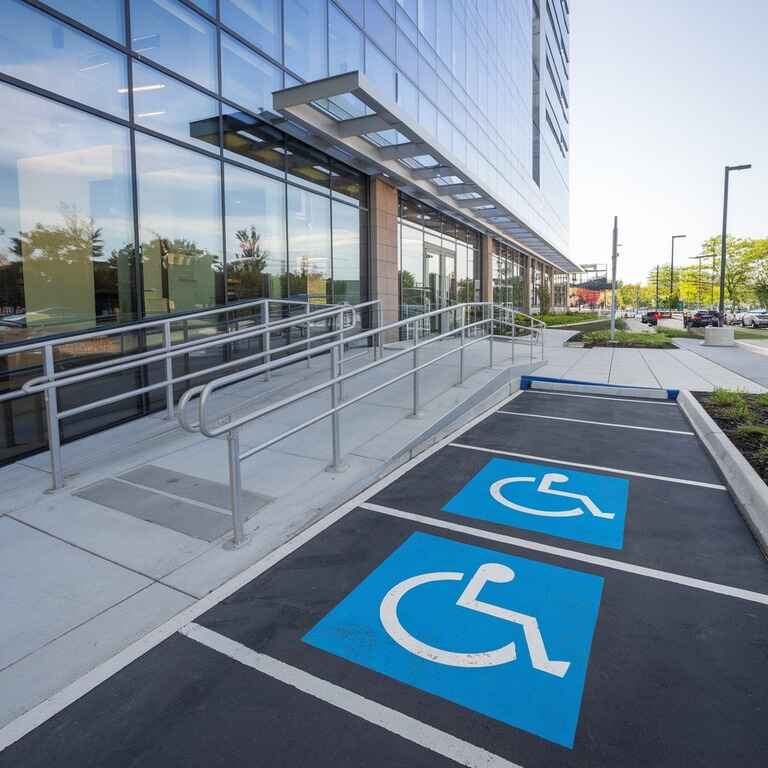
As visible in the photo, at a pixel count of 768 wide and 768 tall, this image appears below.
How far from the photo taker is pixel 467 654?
2926 millimetres

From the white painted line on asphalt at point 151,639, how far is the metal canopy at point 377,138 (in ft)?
21.5

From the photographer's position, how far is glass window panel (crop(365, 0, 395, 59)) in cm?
1297

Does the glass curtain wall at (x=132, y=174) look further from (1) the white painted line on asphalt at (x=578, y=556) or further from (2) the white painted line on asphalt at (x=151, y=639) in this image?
(1) the white painted line on asphalt at (x=578, y=556)

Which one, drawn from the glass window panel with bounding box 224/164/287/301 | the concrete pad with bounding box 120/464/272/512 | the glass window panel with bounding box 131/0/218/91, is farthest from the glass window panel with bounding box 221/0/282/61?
the concrete pad with bounding box 120/464/272/512

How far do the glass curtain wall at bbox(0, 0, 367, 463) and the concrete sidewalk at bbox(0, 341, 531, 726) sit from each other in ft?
4.36

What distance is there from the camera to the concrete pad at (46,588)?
2992 mm

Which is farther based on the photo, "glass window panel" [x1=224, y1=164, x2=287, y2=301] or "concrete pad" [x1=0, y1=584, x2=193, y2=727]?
"glass window panel" [x1=224, y1=164, x2=287, y2=301]

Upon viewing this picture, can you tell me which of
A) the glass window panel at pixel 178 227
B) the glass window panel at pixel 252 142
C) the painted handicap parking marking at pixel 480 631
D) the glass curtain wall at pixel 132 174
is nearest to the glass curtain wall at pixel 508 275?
the glass window panel at pixel 252 142

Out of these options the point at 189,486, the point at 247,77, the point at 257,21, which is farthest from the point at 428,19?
the point at 189,486

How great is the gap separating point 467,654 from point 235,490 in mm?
1811

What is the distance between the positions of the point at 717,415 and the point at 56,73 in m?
9.12

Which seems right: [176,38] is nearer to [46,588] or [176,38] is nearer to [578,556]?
[46,588]

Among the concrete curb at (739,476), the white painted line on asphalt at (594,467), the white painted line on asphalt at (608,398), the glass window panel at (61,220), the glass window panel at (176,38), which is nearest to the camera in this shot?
the concrete curb at (739,476)

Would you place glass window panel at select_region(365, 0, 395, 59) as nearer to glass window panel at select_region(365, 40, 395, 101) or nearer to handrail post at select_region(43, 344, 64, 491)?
glass window panel at select_region(365, 40, 395, 101)
